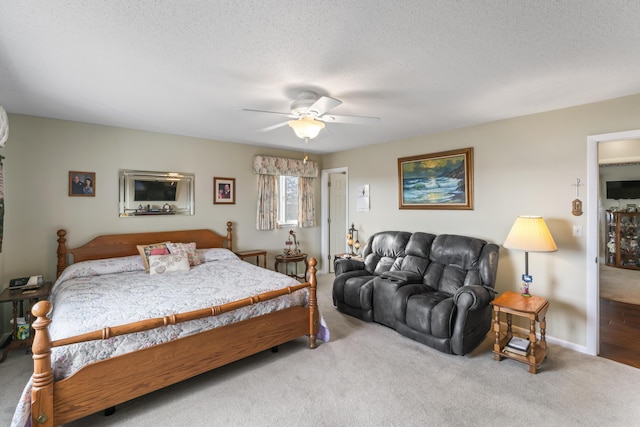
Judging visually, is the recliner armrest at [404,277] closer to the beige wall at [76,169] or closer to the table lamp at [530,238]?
the table lamp at [530,238]

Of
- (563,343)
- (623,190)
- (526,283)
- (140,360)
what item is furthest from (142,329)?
(623,190)

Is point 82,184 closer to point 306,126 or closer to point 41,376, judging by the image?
point 41,376

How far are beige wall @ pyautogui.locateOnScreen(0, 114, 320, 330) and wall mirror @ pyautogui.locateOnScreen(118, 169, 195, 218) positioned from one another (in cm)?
8

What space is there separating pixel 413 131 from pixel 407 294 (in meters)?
2.20

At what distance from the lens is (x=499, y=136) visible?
140 inches

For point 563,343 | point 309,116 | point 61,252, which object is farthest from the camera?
point 61,252

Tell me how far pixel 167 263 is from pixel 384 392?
109 inches

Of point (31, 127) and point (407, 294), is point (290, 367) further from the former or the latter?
point (31, 127)

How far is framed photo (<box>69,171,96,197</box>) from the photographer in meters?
3.58

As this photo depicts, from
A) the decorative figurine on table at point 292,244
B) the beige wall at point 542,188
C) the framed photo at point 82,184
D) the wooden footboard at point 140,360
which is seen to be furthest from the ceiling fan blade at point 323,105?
the decorative figurine on table at point 292,244

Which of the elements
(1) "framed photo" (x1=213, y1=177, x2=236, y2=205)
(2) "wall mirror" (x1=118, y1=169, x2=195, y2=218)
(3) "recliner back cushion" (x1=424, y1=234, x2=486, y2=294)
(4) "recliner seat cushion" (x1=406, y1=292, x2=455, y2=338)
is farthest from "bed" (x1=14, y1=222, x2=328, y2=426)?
(3) "recliner back cushion" (x1=424, y1=234, x2=486, y2=294)

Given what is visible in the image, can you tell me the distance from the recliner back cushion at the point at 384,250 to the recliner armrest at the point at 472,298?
118 centimetres

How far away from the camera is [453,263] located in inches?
140

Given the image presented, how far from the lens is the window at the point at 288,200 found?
18.3 feet
